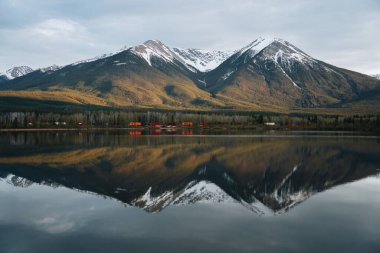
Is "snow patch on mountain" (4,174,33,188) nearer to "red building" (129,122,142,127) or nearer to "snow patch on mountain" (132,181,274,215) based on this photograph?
"snow patch on mountain" (132,181,274,215)

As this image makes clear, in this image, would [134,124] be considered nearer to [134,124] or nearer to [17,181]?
[134,124]

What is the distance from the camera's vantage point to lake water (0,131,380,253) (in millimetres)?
16234

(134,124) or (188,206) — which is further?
(134,124)

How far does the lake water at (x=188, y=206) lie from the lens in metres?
16.2

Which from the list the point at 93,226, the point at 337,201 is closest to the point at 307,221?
the point at 337,201

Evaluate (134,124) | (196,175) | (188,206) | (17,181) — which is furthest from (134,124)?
(188,206)

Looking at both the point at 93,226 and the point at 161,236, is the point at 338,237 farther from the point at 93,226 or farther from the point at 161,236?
the point at 93,226

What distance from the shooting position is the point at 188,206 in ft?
76.1

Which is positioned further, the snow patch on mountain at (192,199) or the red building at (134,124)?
the red building at (134,124)

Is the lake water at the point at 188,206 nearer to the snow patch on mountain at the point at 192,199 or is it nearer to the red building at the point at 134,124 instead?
the snow patch on mountain at the point at 192,199

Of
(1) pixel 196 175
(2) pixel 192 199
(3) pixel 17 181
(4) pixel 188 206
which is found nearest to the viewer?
(4) pixel 188 206

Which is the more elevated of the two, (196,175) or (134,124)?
(196,175)

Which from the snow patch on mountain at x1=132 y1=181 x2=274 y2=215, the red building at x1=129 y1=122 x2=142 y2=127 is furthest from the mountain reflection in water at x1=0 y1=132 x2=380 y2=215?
the red building at x1=129 y1=122 x2=142 y2=127

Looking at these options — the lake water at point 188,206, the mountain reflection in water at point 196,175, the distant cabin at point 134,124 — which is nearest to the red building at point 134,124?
the distant cabin at point 134,124
